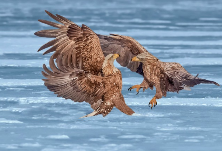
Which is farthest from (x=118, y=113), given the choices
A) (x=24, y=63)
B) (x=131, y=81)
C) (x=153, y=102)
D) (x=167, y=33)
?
(x=167, y=33)

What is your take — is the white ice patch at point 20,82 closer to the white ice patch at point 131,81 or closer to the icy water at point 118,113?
the icy water at point 118,113

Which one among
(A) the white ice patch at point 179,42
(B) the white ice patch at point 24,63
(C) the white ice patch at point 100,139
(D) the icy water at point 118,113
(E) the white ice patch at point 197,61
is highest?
(A) the white ice patch at point 179,42

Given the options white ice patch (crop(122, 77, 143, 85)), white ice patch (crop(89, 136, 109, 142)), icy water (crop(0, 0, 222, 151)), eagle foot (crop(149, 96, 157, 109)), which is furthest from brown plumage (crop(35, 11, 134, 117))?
white ice patch (crop(122, 77, 143, 85))

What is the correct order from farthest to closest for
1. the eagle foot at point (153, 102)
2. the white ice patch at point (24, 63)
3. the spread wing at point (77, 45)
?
the white ice patch at point (24, 63), the eagle foot at point (153, 102), the spread wing at point (77, 45)

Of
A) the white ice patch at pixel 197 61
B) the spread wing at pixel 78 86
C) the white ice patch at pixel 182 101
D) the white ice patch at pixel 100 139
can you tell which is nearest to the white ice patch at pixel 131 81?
the white ice patch at pixel 182 101

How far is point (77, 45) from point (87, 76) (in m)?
0.71

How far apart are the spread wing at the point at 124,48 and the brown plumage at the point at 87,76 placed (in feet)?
2.40

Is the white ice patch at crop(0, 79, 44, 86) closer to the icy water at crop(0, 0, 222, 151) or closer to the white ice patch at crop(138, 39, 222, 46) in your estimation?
the icy water at crop(0, 0, 222, 151)

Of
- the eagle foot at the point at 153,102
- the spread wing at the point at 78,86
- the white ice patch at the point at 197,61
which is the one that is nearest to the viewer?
the spread wing at the point at 78,86

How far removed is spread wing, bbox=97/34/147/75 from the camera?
7184 mm

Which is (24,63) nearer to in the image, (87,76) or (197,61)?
(197,61)

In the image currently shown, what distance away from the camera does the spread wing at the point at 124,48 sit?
Result: 7.18 m

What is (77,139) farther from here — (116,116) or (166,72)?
(166,72)

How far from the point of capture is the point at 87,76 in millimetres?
6043
